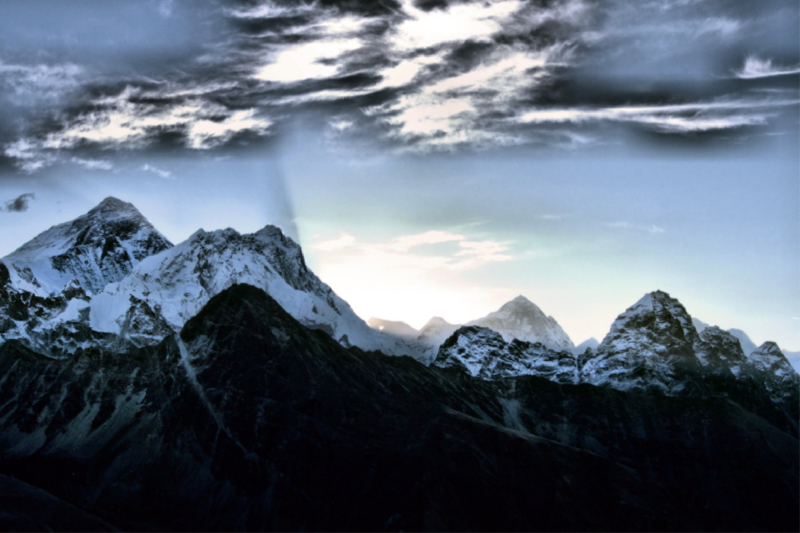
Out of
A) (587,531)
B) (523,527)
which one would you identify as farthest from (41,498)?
(587,531)

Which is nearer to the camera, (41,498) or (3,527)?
(3,527)

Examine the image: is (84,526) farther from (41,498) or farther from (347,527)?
(347,527)

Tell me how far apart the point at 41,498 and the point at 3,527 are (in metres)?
29.3

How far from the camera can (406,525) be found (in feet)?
613

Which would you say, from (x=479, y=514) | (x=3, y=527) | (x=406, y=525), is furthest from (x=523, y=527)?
(x=3, y=527)

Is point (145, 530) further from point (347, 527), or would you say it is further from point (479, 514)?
point (479, 514)

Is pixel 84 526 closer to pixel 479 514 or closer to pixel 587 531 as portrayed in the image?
pixel 479 514

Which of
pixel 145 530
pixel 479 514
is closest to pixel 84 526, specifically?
pixel 145 530

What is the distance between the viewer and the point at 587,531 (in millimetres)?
199250

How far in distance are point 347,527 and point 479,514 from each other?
36382mm

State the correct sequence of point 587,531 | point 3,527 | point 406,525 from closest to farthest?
point 3,527
point 406,525
point 587,531

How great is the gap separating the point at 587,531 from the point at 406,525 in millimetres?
51832

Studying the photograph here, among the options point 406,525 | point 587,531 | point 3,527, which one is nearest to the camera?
point 3,527

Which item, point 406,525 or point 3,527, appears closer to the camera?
point 3,527
